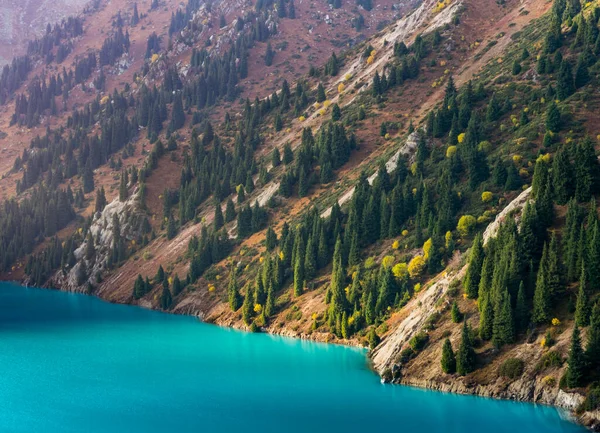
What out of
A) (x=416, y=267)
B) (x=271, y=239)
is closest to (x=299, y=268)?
(x=271, y=239)

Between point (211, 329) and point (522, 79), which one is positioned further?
point (522, 79)

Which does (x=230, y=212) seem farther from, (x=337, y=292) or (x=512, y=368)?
(x=512, y=368)

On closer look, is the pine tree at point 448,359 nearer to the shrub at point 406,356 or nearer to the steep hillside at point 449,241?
the steep hillside at point 449,241

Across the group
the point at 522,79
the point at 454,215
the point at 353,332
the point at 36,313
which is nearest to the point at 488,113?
the point at 522,79

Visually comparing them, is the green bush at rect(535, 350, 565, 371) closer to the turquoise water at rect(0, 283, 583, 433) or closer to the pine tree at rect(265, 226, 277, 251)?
the turquoise water at rect(0, 283, 583, 433)

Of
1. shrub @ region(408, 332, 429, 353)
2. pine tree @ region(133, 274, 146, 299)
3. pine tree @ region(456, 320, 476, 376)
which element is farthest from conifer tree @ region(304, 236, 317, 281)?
pine tree @ region(456, 320, 476, 376)

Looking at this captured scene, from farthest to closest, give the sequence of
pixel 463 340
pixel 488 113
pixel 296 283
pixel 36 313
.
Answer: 1. pixel 36 313
2. pixel 488 113
3. pixel 296 283
4. pixel 463 340

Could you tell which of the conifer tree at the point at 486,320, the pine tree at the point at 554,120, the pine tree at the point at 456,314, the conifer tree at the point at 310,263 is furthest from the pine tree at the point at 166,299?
the conifer tree at the point at 486,320

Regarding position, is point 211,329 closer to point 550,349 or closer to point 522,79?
point 550,349
